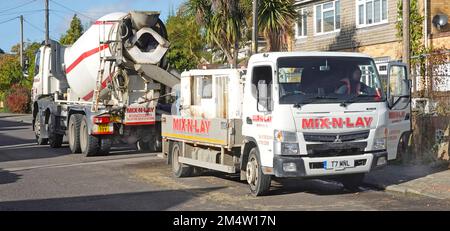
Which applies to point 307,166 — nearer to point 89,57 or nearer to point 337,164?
point 337,164

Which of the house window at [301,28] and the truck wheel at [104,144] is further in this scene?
the house window at [301,28]

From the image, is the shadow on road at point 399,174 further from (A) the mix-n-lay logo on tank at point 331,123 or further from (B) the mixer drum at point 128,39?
(B) the mixer drum at point 128,39

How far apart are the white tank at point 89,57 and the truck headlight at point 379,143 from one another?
29.8ft

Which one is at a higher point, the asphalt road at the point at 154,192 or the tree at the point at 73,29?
the tree at the point at 73,29

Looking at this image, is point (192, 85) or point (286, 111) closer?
point (286, 111)

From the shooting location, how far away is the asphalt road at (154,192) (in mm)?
9812

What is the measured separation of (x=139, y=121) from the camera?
17.4m

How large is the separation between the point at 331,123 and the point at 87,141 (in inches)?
395

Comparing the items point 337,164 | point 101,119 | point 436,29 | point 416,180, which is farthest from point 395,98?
point 436,29

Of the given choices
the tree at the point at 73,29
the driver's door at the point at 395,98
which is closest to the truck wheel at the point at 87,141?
the driver's door at the point at 395,98

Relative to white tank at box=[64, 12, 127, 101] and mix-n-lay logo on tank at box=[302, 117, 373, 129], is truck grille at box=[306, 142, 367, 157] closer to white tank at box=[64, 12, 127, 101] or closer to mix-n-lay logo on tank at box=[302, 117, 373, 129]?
mix-n-lay logo on tank at box=[302, 117, 373, 129]
